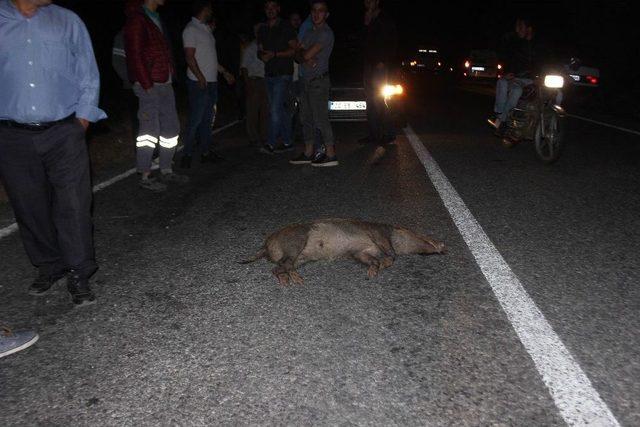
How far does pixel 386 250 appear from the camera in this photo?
3635 millimetres

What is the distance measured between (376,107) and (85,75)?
6.32m

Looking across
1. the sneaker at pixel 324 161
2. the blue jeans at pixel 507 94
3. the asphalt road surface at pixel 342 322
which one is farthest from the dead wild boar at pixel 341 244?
the blue jeans at pixel 507 94

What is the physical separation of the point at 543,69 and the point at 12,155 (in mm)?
6916

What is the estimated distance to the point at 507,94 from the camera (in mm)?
8406

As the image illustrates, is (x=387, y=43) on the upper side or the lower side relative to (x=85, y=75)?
upper

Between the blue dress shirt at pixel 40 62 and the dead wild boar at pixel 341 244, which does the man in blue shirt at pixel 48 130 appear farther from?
the dead wild boar at pixel 341 244

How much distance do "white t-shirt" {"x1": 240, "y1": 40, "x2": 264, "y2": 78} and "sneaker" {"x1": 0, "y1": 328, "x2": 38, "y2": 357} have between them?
271 inches

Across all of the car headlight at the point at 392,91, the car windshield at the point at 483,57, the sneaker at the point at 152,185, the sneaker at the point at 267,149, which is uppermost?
the car windshield at the point at 483,57

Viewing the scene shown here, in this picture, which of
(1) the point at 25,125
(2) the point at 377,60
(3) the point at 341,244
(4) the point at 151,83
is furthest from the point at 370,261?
(2) the point at 377,60

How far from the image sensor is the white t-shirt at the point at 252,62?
8953 mm

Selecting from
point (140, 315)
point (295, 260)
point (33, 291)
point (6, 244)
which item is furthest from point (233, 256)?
point (6, 244)

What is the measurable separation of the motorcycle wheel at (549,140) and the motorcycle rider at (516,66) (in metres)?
0.92

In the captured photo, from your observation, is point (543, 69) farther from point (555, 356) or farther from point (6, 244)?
point (6, 244)

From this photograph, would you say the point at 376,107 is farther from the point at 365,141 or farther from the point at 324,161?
the point at 324,161
